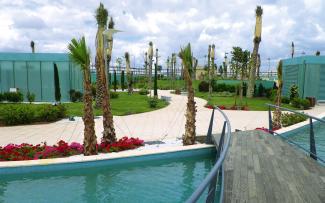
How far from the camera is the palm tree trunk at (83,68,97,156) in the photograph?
7.66 metres

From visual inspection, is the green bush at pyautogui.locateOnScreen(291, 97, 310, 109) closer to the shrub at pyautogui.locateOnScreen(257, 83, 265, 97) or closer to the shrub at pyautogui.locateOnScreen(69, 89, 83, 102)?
the shrub at pyautogui.locateOnScreen(257, 83, 265, 97)

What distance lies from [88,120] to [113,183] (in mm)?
1910

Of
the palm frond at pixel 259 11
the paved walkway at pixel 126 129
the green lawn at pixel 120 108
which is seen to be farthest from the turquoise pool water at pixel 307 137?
the palm frond at pixel 259 11

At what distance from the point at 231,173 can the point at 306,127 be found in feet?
30.9

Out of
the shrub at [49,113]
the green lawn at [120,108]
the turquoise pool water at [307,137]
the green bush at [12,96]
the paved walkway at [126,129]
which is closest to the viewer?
the turquoise pool water at [307,137]

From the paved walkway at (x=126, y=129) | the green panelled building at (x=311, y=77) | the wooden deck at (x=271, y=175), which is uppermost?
the green panelled building at (x=311, y=77)

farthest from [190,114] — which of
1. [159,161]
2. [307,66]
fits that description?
[307,66]

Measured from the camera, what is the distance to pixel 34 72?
24.6 metres

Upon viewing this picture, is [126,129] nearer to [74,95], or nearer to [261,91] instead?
[74,95]

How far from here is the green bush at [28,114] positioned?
13082 millimetres

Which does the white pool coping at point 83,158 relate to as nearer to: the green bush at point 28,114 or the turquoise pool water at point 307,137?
the turquoise pool water at point 307,137

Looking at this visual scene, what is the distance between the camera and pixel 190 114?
8.95 metres

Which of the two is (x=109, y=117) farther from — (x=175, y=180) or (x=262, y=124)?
(x=262, y=124)

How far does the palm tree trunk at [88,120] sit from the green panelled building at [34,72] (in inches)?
703
